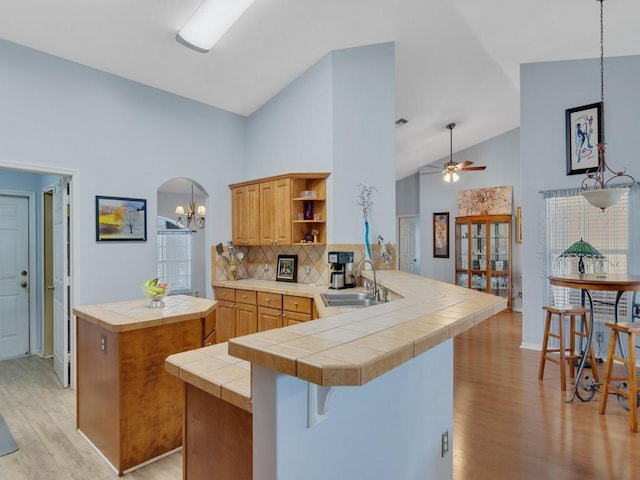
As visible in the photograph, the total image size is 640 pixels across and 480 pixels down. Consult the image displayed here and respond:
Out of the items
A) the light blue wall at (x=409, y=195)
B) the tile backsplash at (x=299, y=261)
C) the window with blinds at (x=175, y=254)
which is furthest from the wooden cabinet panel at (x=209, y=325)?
the light blue wall at (x=409, y=195)

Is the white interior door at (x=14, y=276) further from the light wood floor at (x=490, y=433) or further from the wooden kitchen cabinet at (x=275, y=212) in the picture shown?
the wooden kitchen cabinet at (x=275, y=212)

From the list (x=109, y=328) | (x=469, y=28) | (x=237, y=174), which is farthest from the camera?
(x=237, y=174)

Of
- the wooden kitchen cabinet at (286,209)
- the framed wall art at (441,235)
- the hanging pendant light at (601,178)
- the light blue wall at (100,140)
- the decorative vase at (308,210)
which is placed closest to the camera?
the hanging pendant light at (601,178)

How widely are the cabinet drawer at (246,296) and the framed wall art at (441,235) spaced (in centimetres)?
524

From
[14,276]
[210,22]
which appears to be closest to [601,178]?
[210,22]

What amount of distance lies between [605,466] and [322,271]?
2.95 metres

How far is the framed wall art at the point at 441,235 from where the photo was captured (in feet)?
26.8

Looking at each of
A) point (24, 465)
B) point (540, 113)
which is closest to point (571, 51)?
point (540, 113)

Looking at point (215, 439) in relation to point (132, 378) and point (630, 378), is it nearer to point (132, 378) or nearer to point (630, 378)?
point (132, 378)

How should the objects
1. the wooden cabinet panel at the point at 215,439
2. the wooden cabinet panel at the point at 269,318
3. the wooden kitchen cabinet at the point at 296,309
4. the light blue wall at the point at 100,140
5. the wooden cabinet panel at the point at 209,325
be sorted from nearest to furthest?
the wooden cabinet panel at the point at 215,439, the wooden cabinet panel at the point at 209,325, the light blue wall at the point at 100,140, the wooden kitchen cabinet at the point at 296,309, the wooden cabinet panel at the point at 269,318

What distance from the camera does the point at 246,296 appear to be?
14.6 ft

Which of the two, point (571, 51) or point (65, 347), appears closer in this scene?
point (65, 347)

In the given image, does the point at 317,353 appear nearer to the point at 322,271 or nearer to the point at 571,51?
the point at 322,271

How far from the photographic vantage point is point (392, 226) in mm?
4293
